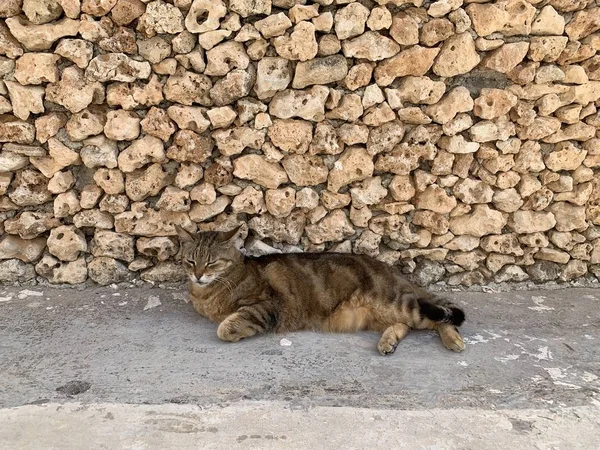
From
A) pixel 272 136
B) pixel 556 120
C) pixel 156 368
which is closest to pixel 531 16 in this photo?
pixel 556 120

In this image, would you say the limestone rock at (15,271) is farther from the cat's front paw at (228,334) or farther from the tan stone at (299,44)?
the tan stone at (299,44)

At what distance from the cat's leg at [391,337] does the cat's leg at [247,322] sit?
0.72 metres

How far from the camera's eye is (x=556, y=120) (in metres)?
3.92

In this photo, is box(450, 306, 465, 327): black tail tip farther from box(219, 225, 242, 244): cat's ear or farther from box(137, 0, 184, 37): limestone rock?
box(137, 0, 184, 37): limestone rock

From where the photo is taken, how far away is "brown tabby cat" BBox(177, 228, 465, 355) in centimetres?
360

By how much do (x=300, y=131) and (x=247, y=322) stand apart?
137cm

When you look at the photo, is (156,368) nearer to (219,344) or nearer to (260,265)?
(219,344)

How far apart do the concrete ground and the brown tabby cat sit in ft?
0.40

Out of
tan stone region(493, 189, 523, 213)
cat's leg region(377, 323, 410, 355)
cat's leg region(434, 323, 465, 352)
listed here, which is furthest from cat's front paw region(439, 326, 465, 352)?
tan stone region(493, 189, 523, 213)

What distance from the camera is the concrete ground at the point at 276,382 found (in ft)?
8.31

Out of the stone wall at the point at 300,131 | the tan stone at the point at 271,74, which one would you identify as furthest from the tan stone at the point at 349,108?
the tan stone at the point at 271,74

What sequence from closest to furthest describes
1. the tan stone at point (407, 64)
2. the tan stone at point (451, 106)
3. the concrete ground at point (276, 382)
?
the concrete ground at point (276, 382) → the tan stone at point (407, 64) → the tan stone at point (451, 106)

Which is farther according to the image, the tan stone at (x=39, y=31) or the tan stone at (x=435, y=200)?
the tan stone at (x=435, y=200)

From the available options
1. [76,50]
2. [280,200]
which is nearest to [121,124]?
[76,50]
